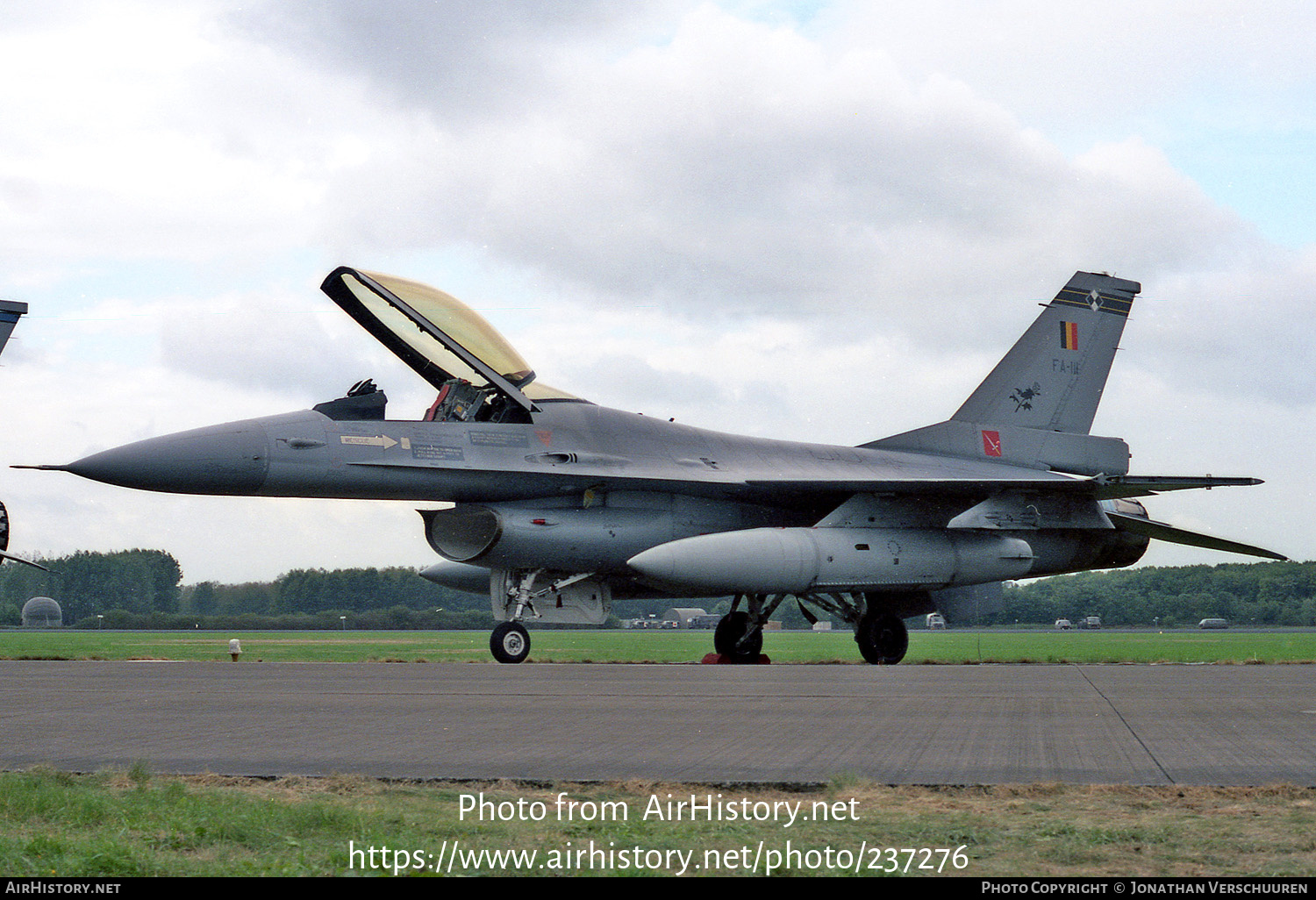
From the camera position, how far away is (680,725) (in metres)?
7.32

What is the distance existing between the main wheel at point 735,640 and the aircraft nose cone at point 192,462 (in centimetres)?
683

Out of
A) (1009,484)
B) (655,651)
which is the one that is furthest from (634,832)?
(655,651)

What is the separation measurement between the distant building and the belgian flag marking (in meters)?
56.3

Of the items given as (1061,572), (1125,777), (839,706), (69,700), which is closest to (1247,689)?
(839,706)

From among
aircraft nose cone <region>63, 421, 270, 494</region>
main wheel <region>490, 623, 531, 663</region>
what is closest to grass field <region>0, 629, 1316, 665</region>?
main wheel <region>490, 623, 531, 663</region>

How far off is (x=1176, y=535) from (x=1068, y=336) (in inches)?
138

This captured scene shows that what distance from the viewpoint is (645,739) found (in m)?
6.59

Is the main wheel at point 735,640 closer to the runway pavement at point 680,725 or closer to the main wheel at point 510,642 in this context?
the main wheel at point 510,642

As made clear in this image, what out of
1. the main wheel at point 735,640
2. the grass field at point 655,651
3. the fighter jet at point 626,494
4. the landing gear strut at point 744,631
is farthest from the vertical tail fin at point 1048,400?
the main wheel at point 735,640

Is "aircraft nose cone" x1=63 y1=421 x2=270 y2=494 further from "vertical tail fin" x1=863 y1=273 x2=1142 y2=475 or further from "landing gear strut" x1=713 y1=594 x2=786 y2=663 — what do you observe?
"vertical tail fin" x1=863 y1=273 x2=1142 y2=475

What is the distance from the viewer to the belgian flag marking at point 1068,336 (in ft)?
64.0

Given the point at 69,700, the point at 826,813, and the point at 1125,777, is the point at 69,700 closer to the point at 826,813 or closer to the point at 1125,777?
the point at 826,813

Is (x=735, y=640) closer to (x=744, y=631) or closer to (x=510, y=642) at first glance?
(x=744, y=631)

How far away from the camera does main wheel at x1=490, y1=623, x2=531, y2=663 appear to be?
15.3 metres
